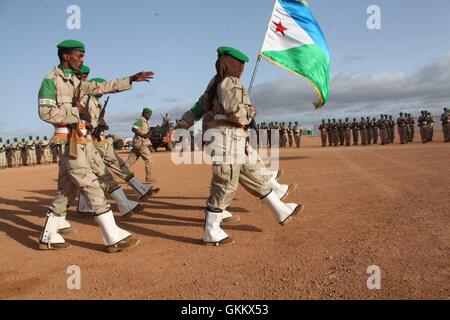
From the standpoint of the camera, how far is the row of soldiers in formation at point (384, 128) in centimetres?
2366

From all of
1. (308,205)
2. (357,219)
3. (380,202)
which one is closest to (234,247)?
(357,219)

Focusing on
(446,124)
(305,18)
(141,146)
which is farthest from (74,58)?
(446,124)

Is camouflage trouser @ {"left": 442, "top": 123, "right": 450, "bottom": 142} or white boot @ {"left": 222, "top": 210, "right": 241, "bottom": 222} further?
camouflage trouser @ {"left": 442, "top": 123, "right": 450, "bottom": 142}

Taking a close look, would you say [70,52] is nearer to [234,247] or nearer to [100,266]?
A: [100,266]

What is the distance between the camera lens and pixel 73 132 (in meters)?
4.32

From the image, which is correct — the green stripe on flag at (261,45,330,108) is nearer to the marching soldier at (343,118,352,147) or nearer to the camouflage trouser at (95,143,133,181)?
the camouflage trouser at (95,143,133,181)

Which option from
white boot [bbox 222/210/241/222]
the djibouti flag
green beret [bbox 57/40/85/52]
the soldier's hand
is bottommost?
white boot [bbox 222/210/241/222]

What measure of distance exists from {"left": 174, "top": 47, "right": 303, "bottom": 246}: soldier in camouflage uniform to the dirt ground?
29 cm

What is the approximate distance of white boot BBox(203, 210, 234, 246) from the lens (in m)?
4.26

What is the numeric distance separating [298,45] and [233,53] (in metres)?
2.94

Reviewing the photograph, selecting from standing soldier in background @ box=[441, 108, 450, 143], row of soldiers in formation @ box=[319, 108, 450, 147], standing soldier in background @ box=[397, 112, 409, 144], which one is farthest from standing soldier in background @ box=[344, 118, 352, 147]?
standing soldier in background @ box=[441, 108, 450, 143]

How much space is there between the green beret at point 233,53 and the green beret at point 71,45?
1.61 m

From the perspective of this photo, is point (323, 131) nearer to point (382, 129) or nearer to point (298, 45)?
point (382, 129)

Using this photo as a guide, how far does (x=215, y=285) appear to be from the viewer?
10.4ft
